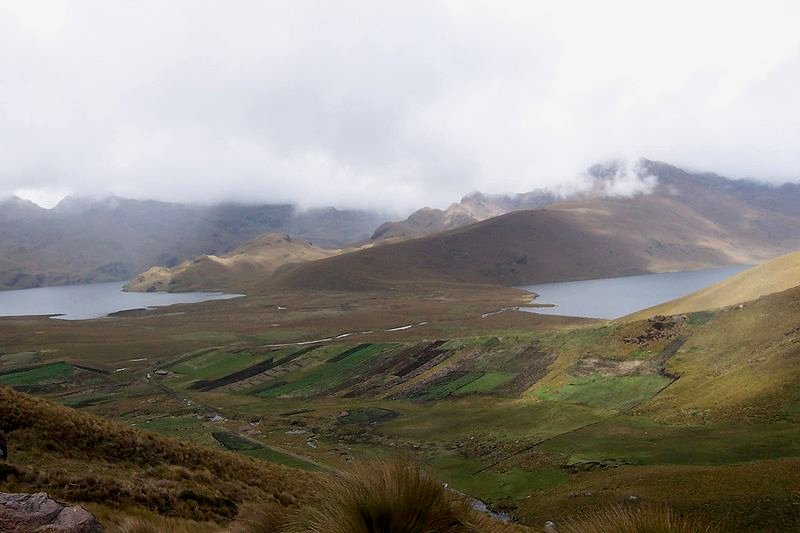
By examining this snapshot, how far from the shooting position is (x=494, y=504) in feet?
89.3

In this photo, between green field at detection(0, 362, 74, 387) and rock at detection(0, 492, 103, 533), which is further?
green field at detection(0, 362, 74, 387)

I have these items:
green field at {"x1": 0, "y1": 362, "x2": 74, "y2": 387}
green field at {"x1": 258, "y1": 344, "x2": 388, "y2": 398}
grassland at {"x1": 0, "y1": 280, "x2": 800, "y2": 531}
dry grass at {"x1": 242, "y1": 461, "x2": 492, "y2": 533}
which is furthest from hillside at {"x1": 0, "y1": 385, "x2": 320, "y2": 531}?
green field at {"x1": 0, "y1": 362, "x2": 74, "y2": 387}

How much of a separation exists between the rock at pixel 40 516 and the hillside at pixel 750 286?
192ft

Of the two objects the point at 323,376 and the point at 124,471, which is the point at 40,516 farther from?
the point at 323,376

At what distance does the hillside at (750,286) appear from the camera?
54.8m

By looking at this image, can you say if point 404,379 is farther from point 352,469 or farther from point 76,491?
point 352,469

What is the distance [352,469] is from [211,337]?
11707cm

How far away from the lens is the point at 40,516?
7.61m

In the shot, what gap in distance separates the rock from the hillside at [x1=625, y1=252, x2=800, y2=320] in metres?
58.5

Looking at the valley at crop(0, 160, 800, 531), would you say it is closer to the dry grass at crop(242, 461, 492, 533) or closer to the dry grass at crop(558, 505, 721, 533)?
the dry grass at crop(558, 505, 721, 533)

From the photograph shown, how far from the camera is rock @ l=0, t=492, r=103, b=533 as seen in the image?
287 inches

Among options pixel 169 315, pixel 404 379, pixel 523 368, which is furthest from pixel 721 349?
pixel 169 315

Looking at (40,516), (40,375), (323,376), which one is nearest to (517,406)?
(323,376)

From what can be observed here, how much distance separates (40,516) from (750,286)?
2707 inches
